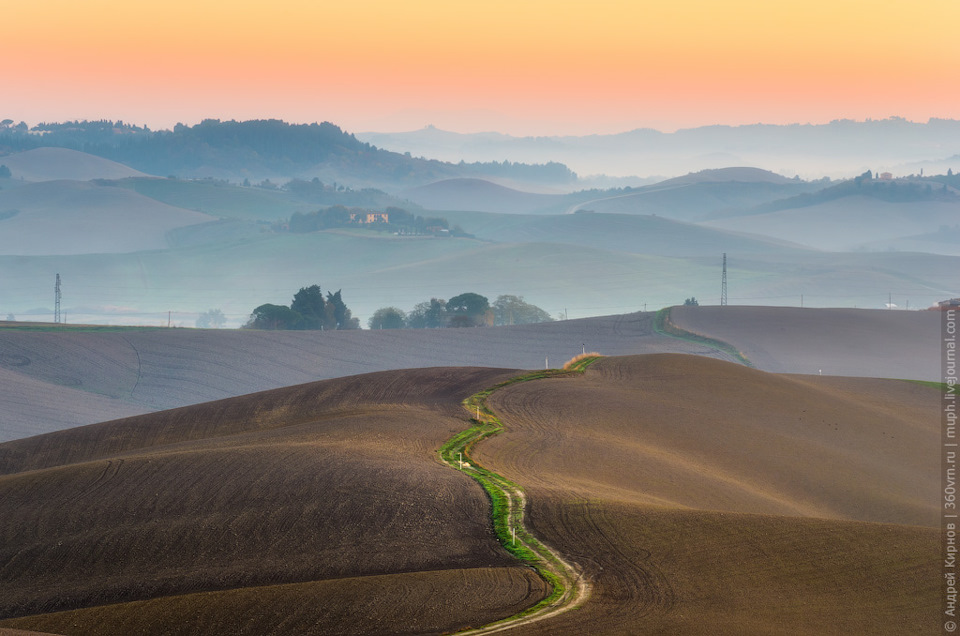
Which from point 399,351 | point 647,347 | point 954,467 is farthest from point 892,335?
point 954,467

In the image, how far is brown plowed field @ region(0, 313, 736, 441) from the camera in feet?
300

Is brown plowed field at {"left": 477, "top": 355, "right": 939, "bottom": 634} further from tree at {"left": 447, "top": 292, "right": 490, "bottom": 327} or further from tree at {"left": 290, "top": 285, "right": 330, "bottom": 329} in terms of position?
tree at {"left": 447, "top": 292, "right": 490, "bottom": 327}

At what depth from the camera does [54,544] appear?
83.5 ft

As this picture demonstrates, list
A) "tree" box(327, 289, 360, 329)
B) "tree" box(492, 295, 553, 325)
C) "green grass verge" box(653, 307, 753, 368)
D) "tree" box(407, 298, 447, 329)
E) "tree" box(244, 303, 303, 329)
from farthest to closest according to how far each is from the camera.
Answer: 1. "tree" box(492, 295, 553, 325)
2. "tree" box(407, 298, 447, 329)
3. "tree" box(327, 289, 360, 329)
4. "tree" box(244, 303, 303, 329)
5. "green grass verge" box(653, 307, 753, 368)

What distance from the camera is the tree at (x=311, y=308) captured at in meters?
147

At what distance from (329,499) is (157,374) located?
257 ft

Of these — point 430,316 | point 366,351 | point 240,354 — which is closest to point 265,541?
point 240,354

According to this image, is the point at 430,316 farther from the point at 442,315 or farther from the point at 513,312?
the point at 513,312

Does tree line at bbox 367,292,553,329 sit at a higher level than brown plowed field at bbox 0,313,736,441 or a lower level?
higher

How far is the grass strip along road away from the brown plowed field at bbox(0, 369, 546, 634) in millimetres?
385

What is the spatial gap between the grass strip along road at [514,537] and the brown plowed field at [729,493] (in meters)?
0.43

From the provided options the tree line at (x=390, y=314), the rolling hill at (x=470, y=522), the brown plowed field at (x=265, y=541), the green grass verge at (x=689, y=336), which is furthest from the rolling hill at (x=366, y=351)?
the brown plowed field at (x=265, y=541)

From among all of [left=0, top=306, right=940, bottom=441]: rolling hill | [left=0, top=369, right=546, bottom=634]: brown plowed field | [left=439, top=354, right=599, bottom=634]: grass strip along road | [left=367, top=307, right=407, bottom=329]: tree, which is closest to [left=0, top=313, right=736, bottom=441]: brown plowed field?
[left=0, top=306, right=940, bottom=441]: rolling hill

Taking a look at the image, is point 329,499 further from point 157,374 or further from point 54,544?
point 157,374
